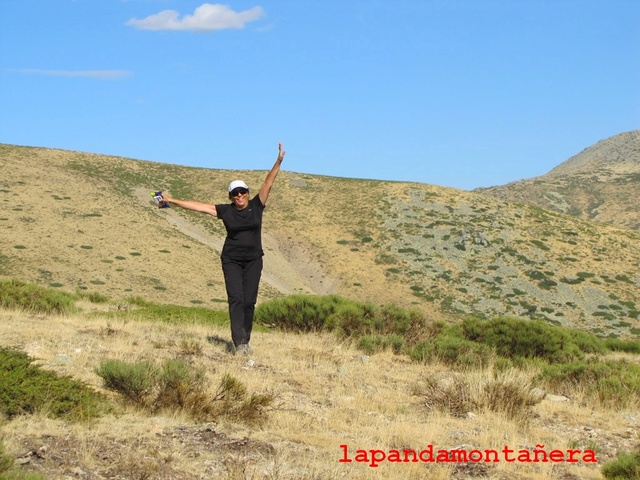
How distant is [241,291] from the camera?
10.1 metres

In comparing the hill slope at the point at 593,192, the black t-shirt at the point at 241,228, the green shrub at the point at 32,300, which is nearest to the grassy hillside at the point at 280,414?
the black t-shirt at the point at 241,228

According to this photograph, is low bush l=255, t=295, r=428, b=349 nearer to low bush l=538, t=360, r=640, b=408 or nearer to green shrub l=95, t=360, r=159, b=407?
low bush l=538, t=360, r=640, b=408

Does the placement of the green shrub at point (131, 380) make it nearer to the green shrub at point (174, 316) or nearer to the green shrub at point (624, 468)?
the green shrub at point (624, 468)

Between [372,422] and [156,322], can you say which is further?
[156,322]

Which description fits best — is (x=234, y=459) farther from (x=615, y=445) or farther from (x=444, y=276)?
(x=444, y=276)

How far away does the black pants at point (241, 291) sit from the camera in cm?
998

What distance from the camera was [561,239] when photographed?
62.9 m

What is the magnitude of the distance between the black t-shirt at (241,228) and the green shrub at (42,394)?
3.66 m

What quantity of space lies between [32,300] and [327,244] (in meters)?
43.7

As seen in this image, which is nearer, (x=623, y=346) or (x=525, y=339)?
(x=525, y=339)

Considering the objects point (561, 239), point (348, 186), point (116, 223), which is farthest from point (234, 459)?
point (348, 186)

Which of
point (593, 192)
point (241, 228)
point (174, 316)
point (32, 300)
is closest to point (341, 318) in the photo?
point (174, 316)

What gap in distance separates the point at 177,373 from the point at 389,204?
60.7m

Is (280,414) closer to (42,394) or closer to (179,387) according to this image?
(179,387)
